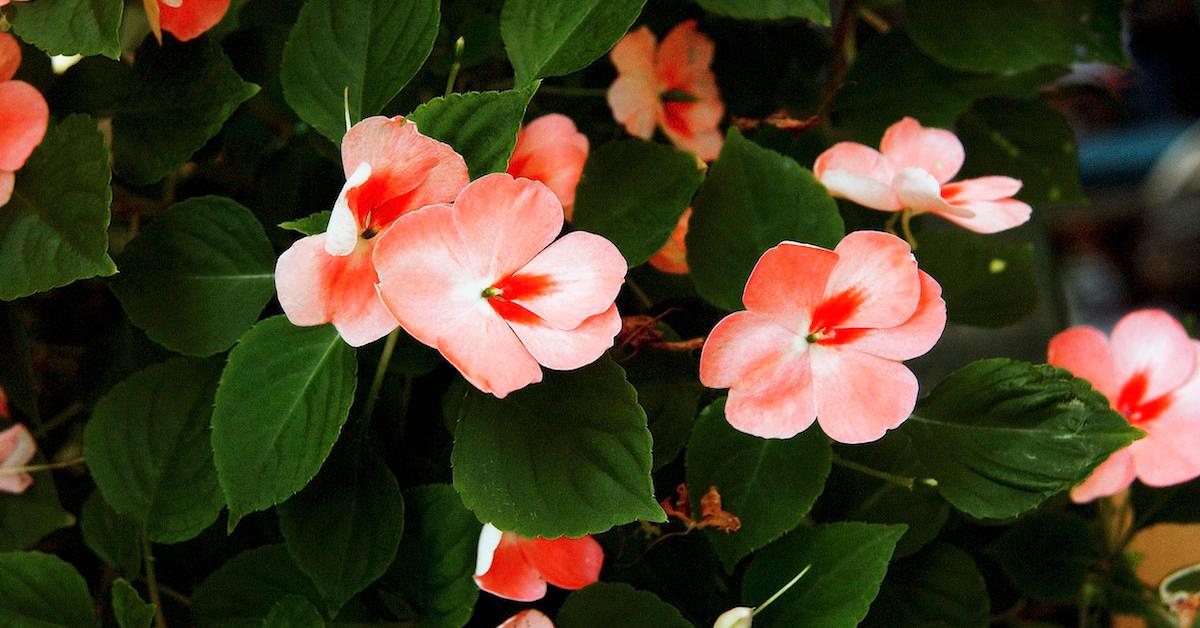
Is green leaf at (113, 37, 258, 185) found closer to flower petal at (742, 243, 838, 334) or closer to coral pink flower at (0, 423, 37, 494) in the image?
coral pink flower at (0, 423, 37, 494)

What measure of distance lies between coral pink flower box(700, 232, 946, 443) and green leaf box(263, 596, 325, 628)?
176mm

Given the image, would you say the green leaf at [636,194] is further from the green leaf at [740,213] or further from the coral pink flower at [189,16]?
the coral pink flower at [189,16]

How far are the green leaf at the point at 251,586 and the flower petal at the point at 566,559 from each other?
105 millimetres

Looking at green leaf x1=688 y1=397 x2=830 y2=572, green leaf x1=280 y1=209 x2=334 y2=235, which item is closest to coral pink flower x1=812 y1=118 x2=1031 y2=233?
green leaf x1=688 y1=397 x2=830 y2=572

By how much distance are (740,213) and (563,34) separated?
0.10 meters

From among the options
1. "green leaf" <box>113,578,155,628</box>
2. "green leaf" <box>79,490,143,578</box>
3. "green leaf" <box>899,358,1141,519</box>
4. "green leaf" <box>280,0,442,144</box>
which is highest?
"green leaf" <box>280,0,442,144</box>

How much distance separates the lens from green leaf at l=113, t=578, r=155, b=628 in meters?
0.39

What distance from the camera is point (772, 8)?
452 millimetres

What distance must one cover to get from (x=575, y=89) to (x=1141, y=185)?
5.37 ft

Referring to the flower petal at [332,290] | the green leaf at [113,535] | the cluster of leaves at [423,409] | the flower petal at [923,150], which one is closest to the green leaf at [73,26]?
the cluster of leaves at [423,409]

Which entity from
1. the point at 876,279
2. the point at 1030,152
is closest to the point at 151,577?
the point at 876,279

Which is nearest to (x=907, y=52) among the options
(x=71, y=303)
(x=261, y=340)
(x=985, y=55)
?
(x=985, y=55)

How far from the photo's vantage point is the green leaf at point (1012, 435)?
1.22 feet

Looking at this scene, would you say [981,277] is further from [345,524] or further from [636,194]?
[345,524]
